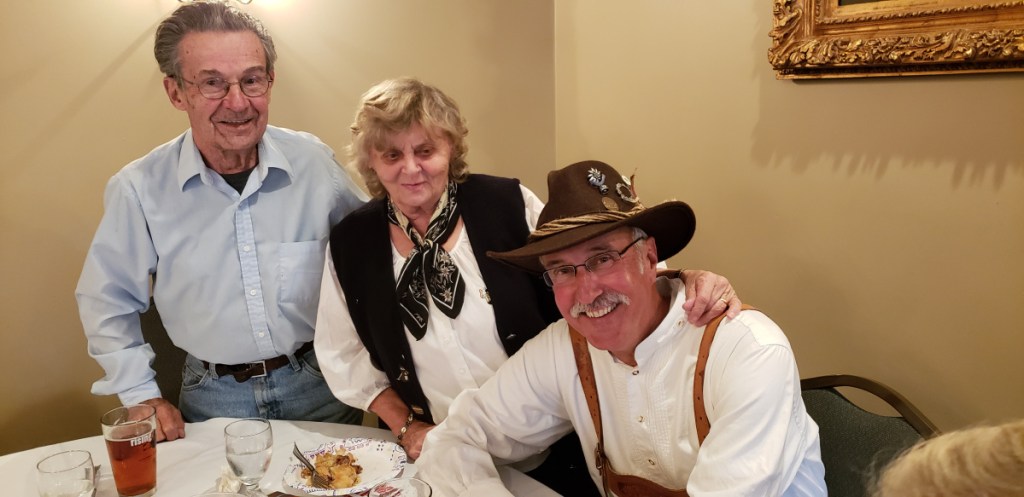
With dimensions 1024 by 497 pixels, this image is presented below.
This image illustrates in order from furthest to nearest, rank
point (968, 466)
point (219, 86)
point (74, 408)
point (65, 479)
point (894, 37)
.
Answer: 1. point (74, 408)
2. point (219, 86)
3. point (894, 37)
4. point (65, 479)
5. point (968, 466)

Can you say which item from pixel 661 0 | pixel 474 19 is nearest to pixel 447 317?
pixel 661 0

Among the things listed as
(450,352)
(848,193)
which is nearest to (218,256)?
(450,352)

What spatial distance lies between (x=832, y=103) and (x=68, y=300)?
2.36m

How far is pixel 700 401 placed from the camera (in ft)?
4.30

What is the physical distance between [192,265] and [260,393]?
1.23 feet

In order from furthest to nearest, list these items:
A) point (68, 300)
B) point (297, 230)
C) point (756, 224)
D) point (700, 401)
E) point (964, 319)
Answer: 1. point (68, 300)
2. point (756, 224)
3. point (297, 230)
4. point (964, 319)
5. point (700, 401)

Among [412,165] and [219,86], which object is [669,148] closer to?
[412,165]

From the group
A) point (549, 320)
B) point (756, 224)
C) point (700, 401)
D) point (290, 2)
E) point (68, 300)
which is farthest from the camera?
point (290, 2)

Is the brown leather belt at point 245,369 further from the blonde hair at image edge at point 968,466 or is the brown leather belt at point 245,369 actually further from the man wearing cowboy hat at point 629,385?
the blonde hair at image edge at point 968,466

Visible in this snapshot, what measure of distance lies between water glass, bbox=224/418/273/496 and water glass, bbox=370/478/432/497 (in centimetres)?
20

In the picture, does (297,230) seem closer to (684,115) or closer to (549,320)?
(549,320)

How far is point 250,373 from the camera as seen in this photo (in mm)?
1937

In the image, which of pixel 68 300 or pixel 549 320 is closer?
pixel 549 320

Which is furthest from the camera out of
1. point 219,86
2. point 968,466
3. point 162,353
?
point 162,353
